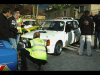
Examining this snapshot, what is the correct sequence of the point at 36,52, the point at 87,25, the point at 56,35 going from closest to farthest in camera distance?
the point at 36,52 < the point at 87,25 < the point at 56,35

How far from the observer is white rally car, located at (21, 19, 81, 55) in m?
5.71

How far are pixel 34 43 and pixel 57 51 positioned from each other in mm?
2416

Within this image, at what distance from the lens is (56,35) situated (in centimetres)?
596

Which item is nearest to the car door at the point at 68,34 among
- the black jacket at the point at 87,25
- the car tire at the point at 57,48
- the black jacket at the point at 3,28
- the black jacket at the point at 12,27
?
the car tire at the point at 57,48

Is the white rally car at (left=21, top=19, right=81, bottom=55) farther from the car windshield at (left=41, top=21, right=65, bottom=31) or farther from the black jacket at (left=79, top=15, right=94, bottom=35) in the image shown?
the black jacket at (left=79, top=15, right=94, bottom=35)

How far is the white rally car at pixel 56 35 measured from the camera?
5715 mm

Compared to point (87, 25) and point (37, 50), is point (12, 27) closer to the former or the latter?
point (37, 50)

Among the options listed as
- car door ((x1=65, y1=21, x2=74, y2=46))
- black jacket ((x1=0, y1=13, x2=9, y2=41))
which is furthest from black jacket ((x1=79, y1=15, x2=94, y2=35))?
black jacket ((x1=0, y1=13, x2=9, y2=41))

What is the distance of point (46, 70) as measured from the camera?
438cm

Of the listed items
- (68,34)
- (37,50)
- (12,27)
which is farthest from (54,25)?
(37,50)

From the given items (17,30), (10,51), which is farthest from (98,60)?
(10,51)

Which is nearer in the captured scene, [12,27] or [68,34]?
[12,27]

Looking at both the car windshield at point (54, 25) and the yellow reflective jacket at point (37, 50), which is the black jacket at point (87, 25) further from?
the yellow reflective jacket at point (37, 50)

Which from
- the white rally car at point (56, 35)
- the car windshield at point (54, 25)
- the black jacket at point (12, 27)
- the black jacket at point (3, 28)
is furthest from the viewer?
the car windshield at point (54, 25)
